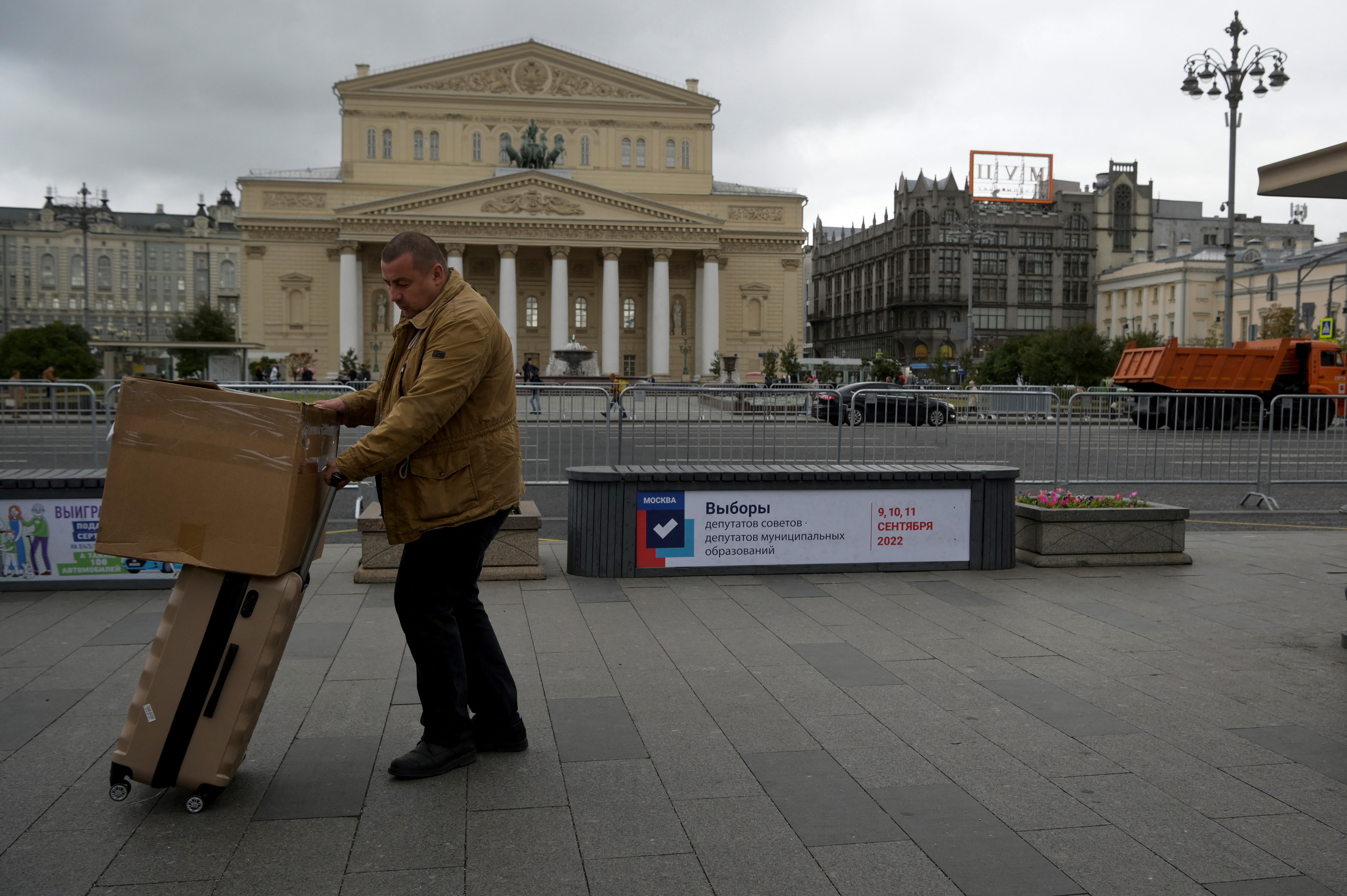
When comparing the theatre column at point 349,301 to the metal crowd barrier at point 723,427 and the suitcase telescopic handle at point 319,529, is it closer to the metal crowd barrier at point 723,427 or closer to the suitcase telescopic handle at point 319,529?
the metal crowd barrier at point 723,427

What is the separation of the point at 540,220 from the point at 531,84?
13106 mm

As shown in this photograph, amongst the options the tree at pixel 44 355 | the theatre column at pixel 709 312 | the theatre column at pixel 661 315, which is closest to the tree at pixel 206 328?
the tree at pixel 44 355

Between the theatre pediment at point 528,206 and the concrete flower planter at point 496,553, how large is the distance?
6484cm

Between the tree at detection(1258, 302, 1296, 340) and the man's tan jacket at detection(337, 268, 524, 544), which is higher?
the tree at detection(1258, 302, 1296, 340)

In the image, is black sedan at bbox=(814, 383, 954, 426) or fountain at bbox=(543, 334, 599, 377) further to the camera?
fountain at bbox=(543, 334, 599, 377)

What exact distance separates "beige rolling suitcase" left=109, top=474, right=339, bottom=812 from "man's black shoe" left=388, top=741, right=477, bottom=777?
644 millimetres

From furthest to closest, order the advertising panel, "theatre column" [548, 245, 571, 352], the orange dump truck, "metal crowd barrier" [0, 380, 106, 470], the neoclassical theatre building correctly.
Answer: the advertising panel → "theatre column" [548, 245, 571, 352] → the neoclassical theatre building → the orange dump truck → "metal crowd barrier" [0, 380, 106, 470]

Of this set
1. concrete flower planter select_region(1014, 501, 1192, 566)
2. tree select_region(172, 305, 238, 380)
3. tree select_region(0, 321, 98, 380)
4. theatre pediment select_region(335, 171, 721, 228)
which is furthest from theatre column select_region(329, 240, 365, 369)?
concrete flower planter select_region(1014, 501, 1192, 566)

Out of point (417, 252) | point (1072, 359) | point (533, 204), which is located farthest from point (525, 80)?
point (417, 252)

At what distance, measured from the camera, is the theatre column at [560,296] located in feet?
241

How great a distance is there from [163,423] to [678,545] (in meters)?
5.29

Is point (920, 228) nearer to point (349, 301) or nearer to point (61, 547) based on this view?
point (349, 301)

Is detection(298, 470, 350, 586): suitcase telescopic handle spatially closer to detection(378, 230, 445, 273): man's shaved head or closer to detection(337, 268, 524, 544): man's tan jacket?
detection(337, 268, 524, 544): man's tan jacket

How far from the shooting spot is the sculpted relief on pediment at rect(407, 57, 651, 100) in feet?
255
